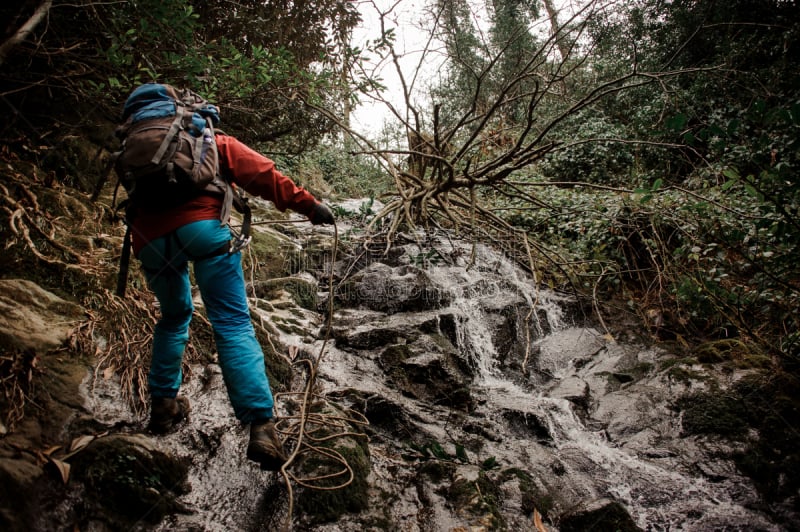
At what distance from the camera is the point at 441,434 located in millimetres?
3611

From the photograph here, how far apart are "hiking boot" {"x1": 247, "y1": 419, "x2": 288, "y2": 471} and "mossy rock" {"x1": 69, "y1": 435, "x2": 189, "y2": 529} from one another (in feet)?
1.63

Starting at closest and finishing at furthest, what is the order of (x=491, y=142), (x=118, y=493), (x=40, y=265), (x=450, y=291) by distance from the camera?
(x=118, y=493)
(x=40, y=265)
(x=450, y=291)
(x=491, y=142)

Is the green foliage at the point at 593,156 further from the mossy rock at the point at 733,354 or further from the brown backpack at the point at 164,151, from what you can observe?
the brown backpack at the point at 164,151

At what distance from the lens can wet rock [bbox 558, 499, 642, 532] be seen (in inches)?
103

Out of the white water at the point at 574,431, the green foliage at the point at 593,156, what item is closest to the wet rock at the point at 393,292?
the white water at the point at 574,431

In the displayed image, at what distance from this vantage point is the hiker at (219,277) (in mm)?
2162

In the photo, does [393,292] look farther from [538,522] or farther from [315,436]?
[538,522]

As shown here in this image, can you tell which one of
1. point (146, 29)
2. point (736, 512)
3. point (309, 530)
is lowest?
point (736, 512)

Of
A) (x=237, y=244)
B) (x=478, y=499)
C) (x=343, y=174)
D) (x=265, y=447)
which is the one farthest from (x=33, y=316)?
(x=343, y=174)

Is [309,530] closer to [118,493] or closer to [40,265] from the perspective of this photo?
[118,493]

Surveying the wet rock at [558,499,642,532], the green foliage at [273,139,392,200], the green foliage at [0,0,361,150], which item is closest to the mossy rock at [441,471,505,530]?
the wet rock at [558,499,642,532]

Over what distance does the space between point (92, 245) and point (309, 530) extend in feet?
9.72

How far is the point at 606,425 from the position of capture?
4.28 meters

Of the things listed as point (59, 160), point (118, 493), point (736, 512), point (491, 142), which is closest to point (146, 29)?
point (59, 160)
